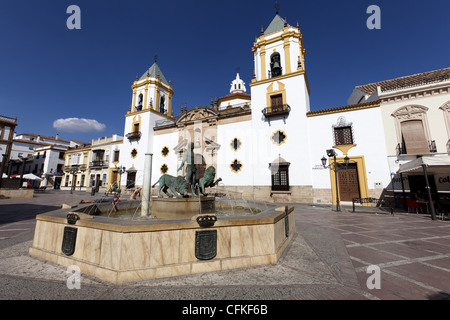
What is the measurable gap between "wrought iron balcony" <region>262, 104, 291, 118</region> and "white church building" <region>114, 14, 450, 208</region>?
0.08m

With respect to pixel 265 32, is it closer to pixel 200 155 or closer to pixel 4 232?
pixel 200 155

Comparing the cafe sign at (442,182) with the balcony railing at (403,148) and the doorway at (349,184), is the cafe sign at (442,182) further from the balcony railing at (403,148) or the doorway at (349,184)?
the doorway at (349,184)

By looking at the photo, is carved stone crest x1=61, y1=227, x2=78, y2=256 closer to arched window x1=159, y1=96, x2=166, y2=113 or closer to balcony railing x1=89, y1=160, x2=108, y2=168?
arched window x1=159, y1=96, x2=166, y2=113

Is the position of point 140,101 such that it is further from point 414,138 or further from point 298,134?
point 414,138

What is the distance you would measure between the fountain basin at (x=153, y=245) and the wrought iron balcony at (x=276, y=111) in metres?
13.9

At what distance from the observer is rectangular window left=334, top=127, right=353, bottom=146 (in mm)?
13980

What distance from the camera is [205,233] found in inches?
113

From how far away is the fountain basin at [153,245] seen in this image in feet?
8.32

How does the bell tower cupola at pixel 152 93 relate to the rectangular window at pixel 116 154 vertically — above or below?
above

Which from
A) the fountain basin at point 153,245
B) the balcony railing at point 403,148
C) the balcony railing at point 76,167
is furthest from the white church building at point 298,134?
the balcony railing at point 76,167

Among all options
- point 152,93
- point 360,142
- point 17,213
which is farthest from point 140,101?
point 360,142

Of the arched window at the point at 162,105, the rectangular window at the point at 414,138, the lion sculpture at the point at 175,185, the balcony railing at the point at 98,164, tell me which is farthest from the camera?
the balcony railing at the point at 98,164

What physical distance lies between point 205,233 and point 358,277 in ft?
7.61

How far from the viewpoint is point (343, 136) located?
1414 cm
